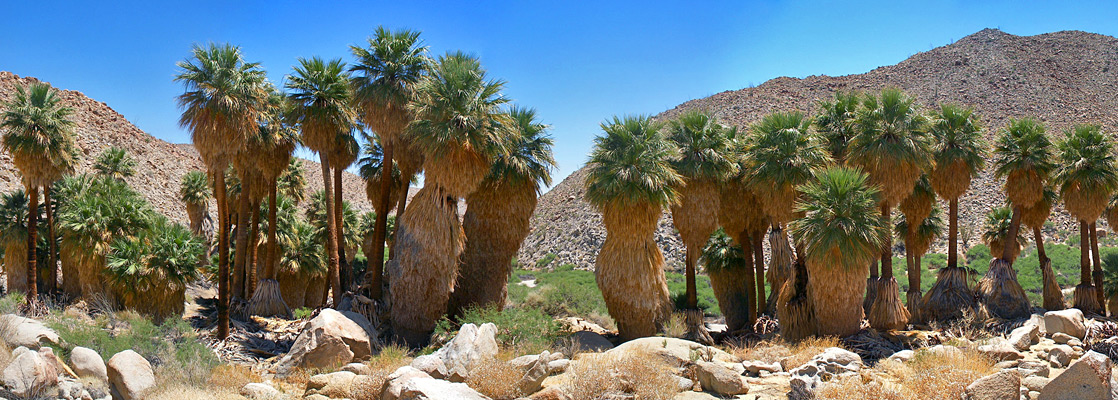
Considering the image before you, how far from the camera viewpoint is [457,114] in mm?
20422

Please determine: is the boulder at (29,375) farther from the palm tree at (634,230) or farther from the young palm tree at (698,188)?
the young palm tree at (698,188)

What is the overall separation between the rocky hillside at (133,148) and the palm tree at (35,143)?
89.5 feet

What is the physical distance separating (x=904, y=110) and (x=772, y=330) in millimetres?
8498

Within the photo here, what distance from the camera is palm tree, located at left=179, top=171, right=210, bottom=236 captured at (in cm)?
3591

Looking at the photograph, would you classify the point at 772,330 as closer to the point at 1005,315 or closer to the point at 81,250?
the point at 1005,315

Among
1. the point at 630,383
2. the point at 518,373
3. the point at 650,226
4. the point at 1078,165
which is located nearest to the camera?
the point at 630,383

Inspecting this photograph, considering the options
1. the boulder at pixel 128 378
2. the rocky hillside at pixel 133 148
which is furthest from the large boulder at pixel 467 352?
the rocky hillside at pixel 133 148

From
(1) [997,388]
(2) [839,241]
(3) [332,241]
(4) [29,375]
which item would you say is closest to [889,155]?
(2) [839,241]

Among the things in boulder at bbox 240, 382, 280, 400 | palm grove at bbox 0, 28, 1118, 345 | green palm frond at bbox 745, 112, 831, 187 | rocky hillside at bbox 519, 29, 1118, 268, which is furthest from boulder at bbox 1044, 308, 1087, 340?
rocky hillside at bbox 519, 29, 1118, 268

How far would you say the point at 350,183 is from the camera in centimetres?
8625

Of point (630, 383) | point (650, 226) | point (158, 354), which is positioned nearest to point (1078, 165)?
point (650, 226)

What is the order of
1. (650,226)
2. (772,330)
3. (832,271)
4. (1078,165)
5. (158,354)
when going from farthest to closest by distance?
1. (1078,165)
2. (772,330)
3. (650,226)
4. (832,271)
5. (158,354)

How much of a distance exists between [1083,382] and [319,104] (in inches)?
861

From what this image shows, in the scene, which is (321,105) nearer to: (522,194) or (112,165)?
(522,194)
